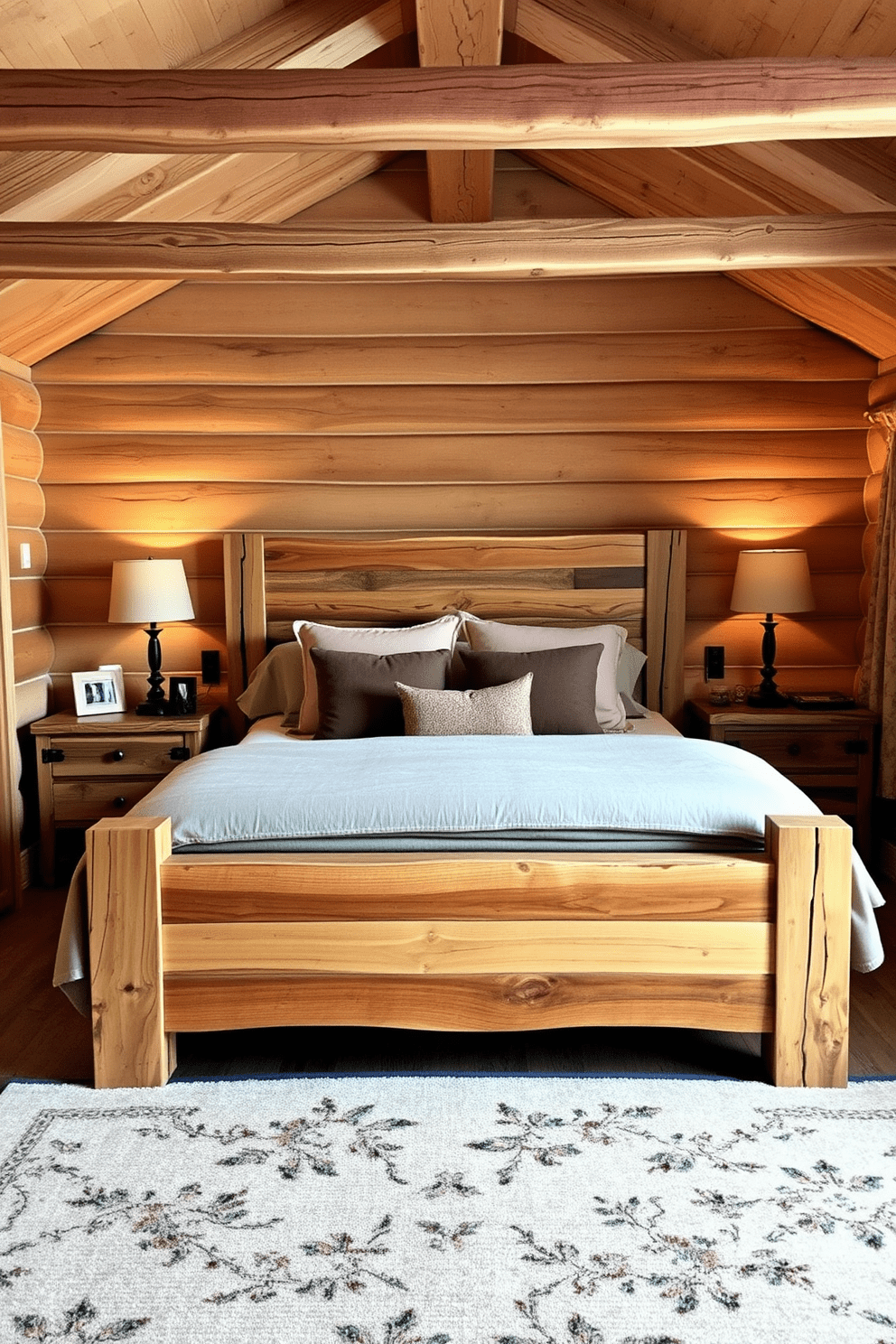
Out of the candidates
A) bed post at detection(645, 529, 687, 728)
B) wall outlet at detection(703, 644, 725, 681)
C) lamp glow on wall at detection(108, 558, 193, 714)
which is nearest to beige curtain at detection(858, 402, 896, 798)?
wall outlet at detection(703, 644, 725, 681)

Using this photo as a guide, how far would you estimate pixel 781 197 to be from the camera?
12.2 ft

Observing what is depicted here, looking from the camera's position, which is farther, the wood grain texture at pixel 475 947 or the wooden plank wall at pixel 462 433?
the wooden plank wall at pixel 462 433

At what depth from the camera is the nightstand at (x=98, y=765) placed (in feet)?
13.8

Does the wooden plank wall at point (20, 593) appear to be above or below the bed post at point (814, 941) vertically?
above

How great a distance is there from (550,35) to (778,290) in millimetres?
1412

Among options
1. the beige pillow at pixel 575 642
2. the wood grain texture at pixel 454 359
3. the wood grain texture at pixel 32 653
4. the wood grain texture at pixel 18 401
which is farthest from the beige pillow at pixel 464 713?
the wood grain texture at pixel 18 401

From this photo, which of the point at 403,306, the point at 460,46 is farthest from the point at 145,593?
the point at 460,46

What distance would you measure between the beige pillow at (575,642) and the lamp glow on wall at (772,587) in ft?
1.79

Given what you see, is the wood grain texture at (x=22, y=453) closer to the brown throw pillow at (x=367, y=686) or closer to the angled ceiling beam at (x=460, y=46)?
the brown throw pillow at (x=367, y=686)

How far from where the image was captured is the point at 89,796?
13.8 feet

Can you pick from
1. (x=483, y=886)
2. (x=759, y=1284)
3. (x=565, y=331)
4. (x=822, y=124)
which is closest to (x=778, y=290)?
(x=565, y=331)

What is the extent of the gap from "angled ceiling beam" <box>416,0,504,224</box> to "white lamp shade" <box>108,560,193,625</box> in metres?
1.83

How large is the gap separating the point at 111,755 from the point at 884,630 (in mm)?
3008

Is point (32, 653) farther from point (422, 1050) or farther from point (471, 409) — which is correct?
point (422, 1050)
